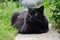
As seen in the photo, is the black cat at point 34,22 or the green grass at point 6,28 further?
the black cat at point 34,22

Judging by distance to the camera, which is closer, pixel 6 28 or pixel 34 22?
pixel 34 22

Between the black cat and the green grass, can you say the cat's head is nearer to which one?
the black cat

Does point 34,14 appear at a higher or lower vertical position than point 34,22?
higher

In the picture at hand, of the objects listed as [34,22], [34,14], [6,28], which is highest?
[34,14]

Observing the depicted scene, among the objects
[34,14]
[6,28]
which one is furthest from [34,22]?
[6,28]

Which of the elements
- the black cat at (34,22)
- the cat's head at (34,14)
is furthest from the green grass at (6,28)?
the cat's head at (34,14)

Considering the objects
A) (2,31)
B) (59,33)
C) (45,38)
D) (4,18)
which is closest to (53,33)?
(59,33)

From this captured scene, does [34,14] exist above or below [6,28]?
above

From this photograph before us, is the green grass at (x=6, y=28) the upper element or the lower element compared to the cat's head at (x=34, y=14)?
lower

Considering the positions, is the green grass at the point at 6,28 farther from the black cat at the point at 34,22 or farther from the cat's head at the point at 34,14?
the cat's head at the point at 34,14

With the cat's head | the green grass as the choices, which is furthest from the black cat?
the green grass

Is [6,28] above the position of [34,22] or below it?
below

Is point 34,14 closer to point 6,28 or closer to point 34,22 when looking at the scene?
point 34,22

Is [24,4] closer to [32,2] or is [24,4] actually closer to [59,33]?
[32,2]
